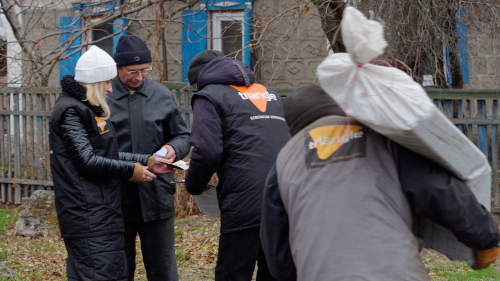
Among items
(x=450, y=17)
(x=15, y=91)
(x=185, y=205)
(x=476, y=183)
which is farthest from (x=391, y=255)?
(x=15, y=91)

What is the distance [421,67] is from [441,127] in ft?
15.8

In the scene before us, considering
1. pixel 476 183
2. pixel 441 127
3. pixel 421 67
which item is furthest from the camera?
pixel 421 67

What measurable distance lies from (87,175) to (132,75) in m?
0.87

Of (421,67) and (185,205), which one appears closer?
(421,67)

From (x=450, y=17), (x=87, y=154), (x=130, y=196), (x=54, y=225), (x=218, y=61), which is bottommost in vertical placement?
(x=54, y=225)

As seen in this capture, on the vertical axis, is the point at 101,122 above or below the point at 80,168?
above

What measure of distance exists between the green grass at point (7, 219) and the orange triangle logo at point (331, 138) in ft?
19.2

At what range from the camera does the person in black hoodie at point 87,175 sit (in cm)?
301

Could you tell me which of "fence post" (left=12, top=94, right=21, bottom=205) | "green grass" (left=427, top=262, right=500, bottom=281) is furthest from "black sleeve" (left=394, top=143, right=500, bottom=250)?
"fence post" (left=12, top=94, right=21, bottom=205)

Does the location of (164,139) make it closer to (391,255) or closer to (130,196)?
(130,196)

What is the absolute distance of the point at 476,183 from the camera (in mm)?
1829

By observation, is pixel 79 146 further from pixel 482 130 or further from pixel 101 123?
pixel 482 130

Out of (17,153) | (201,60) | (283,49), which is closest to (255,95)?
(201,60)

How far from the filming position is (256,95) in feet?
10.6
